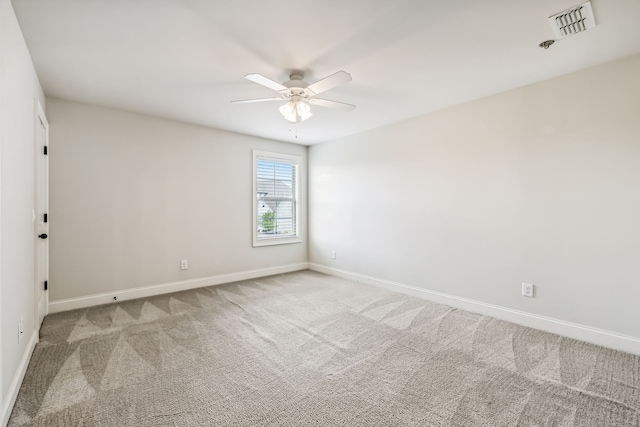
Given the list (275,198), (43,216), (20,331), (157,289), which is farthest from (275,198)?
(20,331)

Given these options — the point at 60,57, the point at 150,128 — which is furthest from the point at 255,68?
the point at 150,128

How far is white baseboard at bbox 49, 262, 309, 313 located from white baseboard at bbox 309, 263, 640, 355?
2.02m

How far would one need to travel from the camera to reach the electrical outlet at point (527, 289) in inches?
116

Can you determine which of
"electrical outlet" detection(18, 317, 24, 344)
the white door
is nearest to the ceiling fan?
the white door

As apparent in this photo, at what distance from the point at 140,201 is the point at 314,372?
3234mm

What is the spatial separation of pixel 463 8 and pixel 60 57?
3193 millimetres

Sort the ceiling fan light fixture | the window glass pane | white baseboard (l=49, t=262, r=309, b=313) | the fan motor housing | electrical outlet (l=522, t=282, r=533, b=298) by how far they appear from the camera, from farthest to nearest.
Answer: the window glass pane < white baseboard (l=49, t=262, r=309, b=313) < electrical outlet (l=522, t=282, r=533, b=298) < the ceiling fan light fixture < the fan motor housing

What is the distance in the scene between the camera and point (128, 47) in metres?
2.25

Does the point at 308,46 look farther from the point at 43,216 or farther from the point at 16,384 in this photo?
the point at 43,216

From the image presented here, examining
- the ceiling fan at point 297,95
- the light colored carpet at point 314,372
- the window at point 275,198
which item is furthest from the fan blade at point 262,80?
the window at point 275,198

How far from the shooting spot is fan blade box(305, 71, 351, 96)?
209 centimetres

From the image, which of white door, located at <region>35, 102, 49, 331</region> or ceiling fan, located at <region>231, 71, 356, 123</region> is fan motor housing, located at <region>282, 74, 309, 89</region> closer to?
ceiling fan, located at <region>231, 71, 356, 123</region>

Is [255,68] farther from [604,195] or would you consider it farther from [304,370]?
[604,195]

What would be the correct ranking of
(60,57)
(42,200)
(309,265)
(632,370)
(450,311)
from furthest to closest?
1. (309,265)
2. (450,311)
3. (42,200)
4. (60,57)
5. (632,370)
